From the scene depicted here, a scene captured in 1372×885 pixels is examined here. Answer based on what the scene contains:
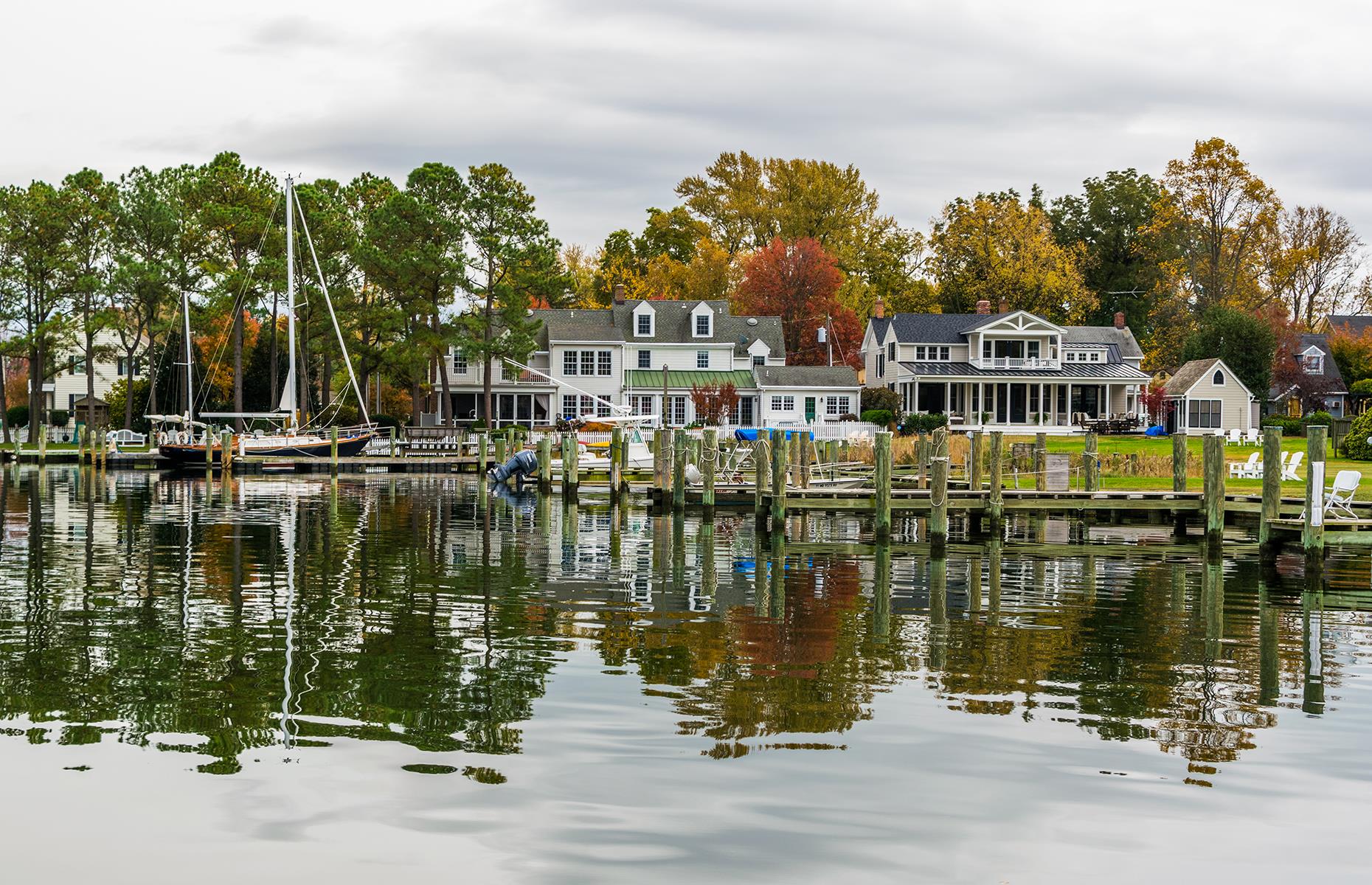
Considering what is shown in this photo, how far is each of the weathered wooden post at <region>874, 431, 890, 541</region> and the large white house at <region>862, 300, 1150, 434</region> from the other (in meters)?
50.6

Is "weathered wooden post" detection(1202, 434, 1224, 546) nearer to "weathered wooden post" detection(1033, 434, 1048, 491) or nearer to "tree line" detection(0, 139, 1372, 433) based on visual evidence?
"weathered wooden post" detection(1033, 434, 1048, 491)

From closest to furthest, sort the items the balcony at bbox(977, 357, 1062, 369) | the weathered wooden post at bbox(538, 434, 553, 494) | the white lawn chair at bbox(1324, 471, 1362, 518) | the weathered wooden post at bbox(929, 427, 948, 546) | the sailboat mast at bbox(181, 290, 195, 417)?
the white lawn chair at bbox(1324, 471, 1362, 518) < the weathered wooden post at bbox(929, 427, 948, 546) < the weathered wooden post at bbox(538, 434, 553, 494) < the sailboat mast at bbox(181, 290, 195, 417) < the balcony at bbox(977, 357, 1062, 369)

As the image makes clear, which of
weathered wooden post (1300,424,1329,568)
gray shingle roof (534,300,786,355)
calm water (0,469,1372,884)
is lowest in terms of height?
calm water (0,469,1372,884)

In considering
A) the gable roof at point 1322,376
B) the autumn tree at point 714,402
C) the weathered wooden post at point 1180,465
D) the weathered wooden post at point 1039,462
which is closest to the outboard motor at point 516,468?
the weathered wooden post at point 1039,462

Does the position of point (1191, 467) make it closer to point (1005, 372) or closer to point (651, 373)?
point (1005, 372)

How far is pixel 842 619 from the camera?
59.4 feet

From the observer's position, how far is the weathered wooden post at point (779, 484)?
96.1ft

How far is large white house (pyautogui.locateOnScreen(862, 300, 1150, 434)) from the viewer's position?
78.9 metres

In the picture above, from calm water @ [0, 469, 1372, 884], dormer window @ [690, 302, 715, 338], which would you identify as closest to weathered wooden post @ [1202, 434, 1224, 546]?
calm water @ [0, 469, 1372, 884]

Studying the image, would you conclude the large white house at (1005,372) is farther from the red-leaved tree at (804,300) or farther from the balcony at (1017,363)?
the red-leaved tree at (804,300)

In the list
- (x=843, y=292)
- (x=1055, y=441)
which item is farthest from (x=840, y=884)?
(x=843, y=292)

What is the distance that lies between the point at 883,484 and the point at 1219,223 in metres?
65.9

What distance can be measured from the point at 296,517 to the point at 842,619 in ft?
64.9

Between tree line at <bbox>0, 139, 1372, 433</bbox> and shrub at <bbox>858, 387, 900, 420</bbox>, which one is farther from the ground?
tree line at <bbox>0, 139, 1372, 433</bbox>
